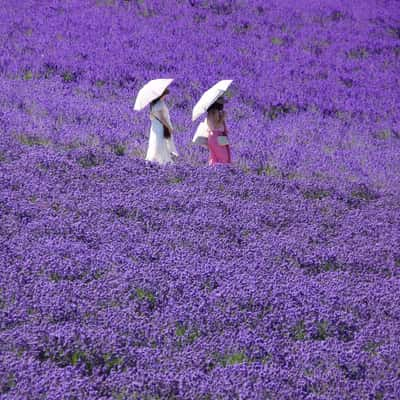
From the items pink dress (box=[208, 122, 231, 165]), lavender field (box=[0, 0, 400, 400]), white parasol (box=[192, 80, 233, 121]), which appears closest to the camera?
lavender field (box=[0, 0, 400, 400])

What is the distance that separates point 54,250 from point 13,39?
26.4 feet

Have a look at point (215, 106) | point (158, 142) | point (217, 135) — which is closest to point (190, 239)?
point (158, 142)

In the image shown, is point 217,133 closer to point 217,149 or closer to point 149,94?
point 217,149

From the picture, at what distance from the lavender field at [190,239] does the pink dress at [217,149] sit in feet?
0.98

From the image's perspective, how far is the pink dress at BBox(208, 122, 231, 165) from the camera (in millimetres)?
7129

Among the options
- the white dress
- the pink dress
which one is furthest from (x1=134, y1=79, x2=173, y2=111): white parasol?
the pink dress

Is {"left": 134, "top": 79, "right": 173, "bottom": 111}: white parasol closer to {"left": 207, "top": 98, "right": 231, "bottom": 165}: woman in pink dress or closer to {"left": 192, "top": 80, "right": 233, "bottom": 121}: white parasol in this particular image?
{"left": 192, "top": 80, "right": 233, "bottom": 121}: white parasol

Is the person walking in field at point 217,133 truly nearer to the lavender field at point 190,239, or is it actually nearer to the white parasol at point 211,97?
the white parasol at point 211,97

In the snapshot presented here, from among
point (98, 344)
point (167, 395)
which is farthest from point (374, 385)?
point (98, 344)

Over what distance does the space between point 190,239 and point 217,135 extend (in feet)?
7.32

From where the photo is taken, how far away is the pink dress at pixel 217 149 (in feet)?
23.4

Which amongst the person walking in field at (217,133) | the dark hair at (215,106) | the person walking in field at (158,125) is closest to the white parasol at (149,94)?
the person walking in field at (158,125)

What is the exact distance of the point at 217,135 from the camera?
7125 millimetres

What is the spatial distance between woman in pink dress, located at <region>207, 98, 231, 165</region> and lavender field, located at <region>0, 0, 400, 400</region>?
31 cm
